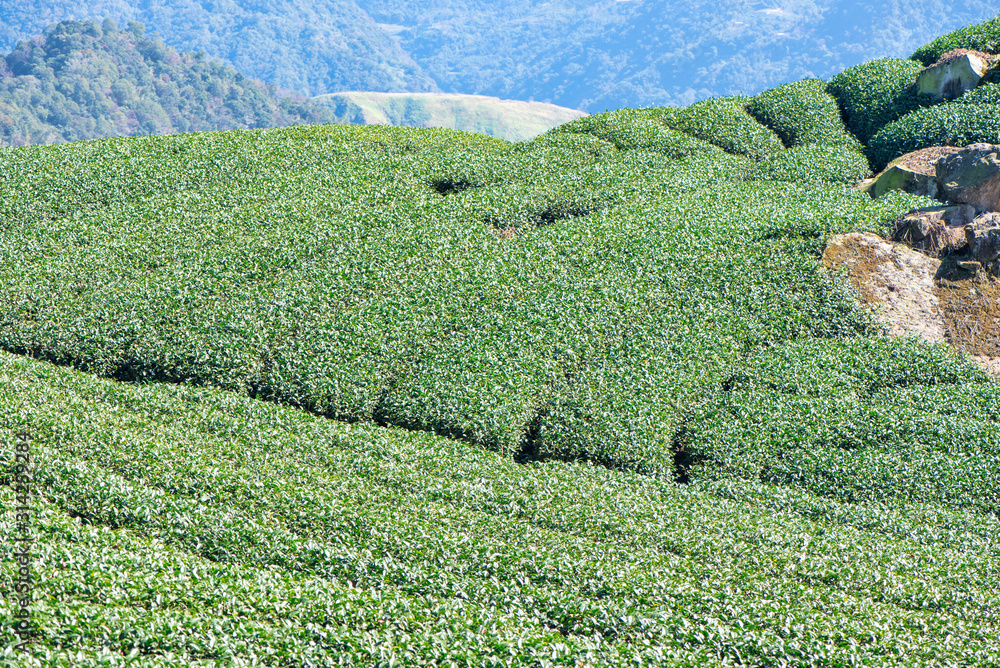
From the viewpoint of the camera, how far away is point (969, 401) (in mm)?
22312

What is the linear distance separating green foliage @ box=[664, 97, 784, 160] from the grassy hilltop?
26 cm

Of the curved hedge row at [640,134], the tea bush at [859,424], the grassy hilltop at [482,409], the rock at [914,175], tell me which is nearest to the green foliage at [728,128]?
the grassy hilltop at [482,409]

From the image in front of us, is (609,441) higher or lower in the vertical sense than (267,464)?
higher

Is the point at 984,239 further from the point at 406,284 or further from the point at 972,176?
the point at 406,284

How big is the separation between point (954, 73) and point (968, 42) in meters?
4.56

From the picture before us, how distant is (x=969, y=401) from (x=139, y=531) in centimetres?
2114

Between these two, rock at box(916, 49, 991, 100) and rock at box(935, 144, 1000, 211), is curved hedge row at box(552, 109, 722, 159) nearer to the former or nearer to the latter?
rock at box(935, 144, 1000, 211)

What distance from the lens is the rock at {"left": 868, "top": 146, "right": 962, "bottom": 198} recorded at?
32.5 metres

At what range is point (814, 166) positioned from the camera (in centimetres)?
3725

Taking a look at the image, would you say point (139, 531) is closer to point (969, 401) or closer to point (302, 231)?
point (302, 231)

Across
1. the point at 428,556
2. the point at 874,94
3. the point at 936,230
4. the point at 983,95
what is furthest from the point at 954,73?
the point at 428,556

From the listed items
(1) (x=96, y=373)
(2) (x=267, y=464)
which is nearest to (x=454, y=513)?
(2) (x=267, y=464)

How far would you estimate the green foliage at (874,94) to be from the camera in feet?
136

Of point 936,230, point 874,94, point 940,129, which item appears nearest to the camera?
point 936,230
